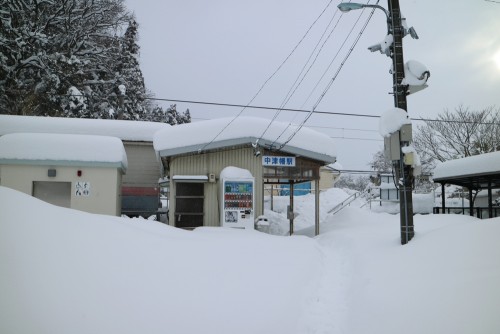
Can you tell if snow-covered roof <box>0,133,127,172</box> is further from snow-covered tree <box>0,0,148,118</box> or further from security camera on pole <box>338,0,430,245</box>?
security camera on pole <box>338,0,430,245</box>

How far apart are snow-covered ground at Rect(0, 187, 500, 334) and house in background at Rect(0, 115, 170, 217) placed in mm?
12512

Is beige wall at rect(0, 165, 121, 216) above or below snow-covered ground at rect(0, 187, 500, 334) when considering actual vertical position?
above

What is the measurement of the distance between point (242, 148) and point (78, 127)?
11058mm

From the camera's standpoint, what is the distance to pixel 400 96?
8.27m

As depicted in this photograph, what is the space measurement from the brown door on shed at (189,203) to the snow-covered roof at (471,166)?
1103 centimetres

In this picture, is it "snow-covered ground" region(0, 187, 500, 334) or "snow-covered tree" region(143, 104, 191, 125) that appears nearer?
"snow-covered ground" region(0, 187, 500, 334)

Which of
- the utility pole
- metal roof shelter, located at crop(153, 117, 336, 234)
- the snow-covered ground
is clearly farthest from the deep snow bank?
metal roof shelter, located at crop(153, 117, 336, 234)

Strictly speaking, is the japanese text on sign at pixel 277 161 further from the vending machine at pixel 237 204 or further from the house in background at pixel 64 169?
the house in background at pixel 64 169

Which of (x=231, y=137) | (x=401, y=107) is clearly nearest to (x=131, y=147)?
(x=231, y=137)

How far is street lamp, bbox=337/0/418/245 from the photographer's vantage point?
7855 millimetres

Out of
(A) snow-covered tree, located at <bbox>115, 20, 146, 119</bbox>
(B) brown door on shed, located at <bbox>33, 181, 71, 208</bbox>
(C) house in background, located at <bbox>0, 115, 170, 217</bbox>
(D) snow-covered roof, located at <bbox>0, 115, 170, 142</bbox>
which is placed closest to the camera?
(B) brown door on shed, located at <bbox>33, 181, 71, 208</bbox>

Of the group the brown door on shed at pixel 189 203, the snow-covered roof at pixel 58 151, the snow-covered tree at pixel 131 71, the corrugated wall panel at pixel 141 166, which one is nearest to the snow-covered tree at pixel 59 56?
the snow-covered tree at pixel 131 71

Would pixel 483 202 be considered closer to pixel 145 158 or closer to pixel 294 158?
pixel 294 158

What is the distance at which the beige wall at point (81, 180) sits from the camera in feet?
39.1
